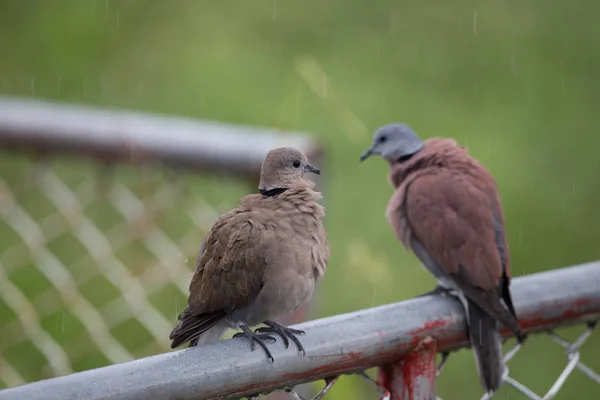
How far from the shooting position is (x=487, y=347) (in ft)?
7.21

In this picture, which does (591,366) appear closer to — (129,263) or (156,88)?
(129,263)

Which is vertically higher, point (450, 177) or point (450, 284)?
point (450, 177)

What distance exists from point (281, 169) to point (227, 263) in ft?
0.73

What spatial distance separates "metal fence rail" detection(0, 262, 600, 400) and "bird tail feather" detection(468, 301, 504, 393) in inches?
4.4

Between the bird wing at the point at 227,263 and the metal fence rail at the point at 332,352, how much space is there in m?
0.37

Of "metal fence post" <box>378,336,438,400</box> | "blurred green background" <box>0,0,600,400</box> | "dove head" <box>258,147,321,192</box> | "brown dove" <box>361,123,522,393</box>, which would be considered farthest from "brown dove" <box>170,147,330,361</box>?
"blurred green background" <box>0,0,600,400</box>

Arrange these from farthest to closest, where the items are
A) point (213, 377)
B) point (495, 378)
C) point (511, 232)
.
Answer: point (511, 232) < point (495, 378) < point (213, 377)

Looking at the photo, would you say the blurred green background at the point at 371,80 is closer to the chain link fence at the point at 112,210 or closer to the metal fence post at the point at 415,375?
the chain link fence at the point at 112,210

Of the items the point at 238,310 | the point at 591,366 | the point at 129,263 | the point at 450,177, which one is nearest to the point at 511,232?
the point at 591,366

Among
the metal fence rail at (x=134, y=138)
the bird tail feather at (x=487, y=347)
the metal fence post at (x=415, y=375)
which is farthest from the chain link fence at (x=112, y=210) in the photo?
the metal fence post at (x=415, y=375)

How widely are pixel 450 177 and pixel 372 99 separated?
3.18 m

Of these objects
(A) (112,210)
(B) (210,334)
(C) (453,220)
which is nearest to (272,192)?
(B) (210,334)

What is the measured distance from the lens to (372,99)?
5.99 metres

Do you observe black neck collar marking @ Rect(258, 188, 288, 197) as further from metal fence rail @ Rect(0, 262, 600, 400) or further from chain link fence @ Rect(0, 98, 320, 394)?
metal fence rail @ Rect(0, 262, 600, 400)
